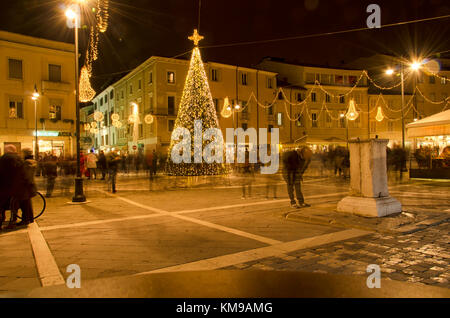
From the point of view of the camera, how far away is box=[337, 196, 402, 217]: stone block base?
685 centimetres

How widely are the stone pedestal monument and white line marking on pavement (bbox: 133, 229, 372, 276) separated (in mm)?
1207

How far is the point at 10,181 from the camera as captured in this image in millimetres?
6516

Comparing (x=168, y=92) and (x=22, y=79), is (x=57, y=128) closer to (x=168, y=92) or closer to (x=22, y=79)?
(x=22, y=79)

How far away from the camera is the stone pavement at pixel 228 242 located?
407 centimetres

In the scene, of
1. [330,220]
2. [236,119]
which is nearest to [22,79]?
[236,119]

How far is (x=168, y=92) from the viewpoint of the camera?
34.4 meters

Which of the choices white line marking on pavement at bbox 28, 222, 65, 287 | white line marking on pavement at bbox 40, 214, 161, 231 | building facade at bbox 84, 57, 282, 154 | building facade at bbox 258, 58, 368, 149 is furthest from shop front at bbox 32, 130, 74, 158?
white line marking on pavement at bbox 28, 222, 65, 287

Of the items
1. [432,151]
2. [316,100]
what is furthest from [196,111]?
[316,100]

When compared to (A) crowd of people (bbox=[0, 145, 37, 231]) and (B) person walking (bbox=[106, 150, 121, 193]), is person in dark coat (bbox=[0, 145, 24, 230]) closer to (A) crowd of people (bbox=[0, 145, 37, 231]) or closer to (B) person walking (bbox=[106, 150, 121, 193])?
(A) crowd of people (bbox=[0, 145, 37, 231])

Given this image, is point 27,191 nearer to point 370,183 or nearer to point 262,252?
point 262,252

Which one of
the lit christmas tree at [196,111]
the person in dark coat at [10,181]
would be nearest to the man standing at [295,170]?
the person in dark coat at [10,181]

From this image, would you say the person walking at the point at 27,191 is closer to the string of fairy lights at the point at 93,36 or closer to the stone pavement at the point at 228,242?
the stone pavement at the point at 228,242

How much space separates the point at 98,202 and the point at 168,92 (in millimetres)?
25509
